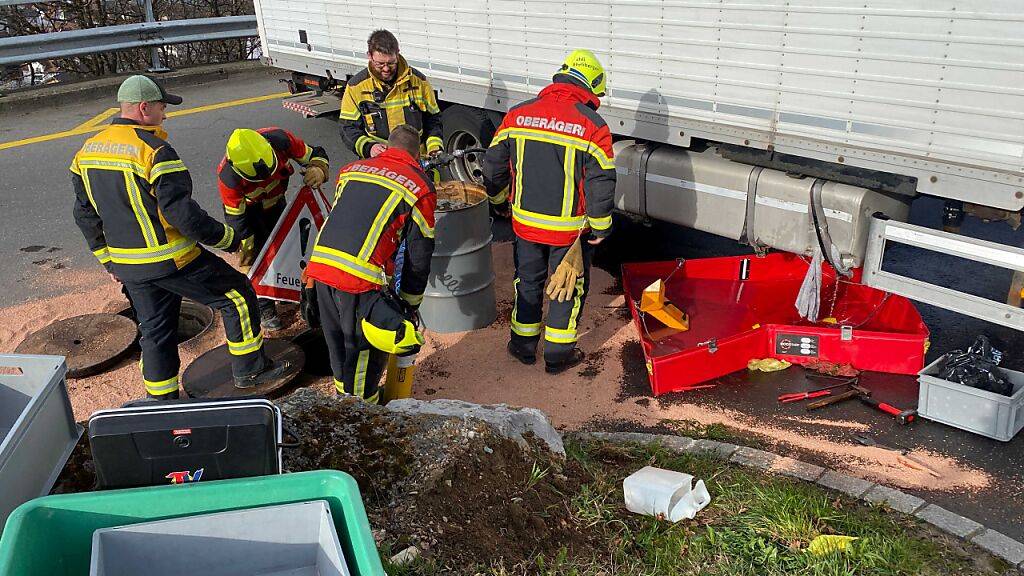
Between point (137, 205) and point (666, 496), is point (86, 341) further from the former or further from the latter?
point (666, 496)

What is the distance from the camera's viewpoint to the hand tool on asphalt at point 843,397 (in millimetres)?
4922

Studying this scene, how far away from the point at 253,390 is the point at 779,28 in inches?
156

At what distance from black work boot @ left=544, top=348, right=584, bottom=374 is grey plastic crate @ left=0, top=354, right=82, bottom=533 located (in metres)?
2.84

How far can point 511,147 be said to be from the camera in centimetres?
532

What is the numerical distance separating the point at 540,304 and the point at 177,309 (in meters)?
2.26

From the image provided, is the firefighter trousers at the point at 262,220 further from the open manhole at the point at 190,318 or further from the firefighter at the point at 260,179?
the open manhole at the point at 190,318

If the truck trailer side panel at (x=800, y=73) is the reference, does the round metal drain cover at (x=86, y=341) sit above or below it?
below

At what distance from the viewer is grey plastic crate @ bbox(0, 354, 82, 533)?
3.06 metres

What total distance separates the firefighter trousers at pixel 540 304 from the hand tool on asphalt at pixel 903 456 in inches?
72.5

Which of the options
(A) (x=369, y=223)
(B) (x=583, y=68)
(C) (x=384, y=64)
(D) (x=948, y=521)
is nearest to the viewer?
(D) (x=948, y=521)

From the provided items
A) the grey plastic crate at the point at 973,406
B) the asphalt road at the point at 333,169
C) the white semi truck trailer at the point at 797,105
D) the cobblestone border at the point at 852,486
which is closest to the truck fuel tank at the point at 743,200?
the white semi truck trailer at the point at 797,105

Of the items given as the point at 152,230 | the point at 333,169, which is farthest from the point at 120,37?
the point at 152,230

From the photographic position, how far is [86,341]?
576cm

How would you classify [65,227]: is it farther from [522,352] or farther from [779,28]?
[779,28]
